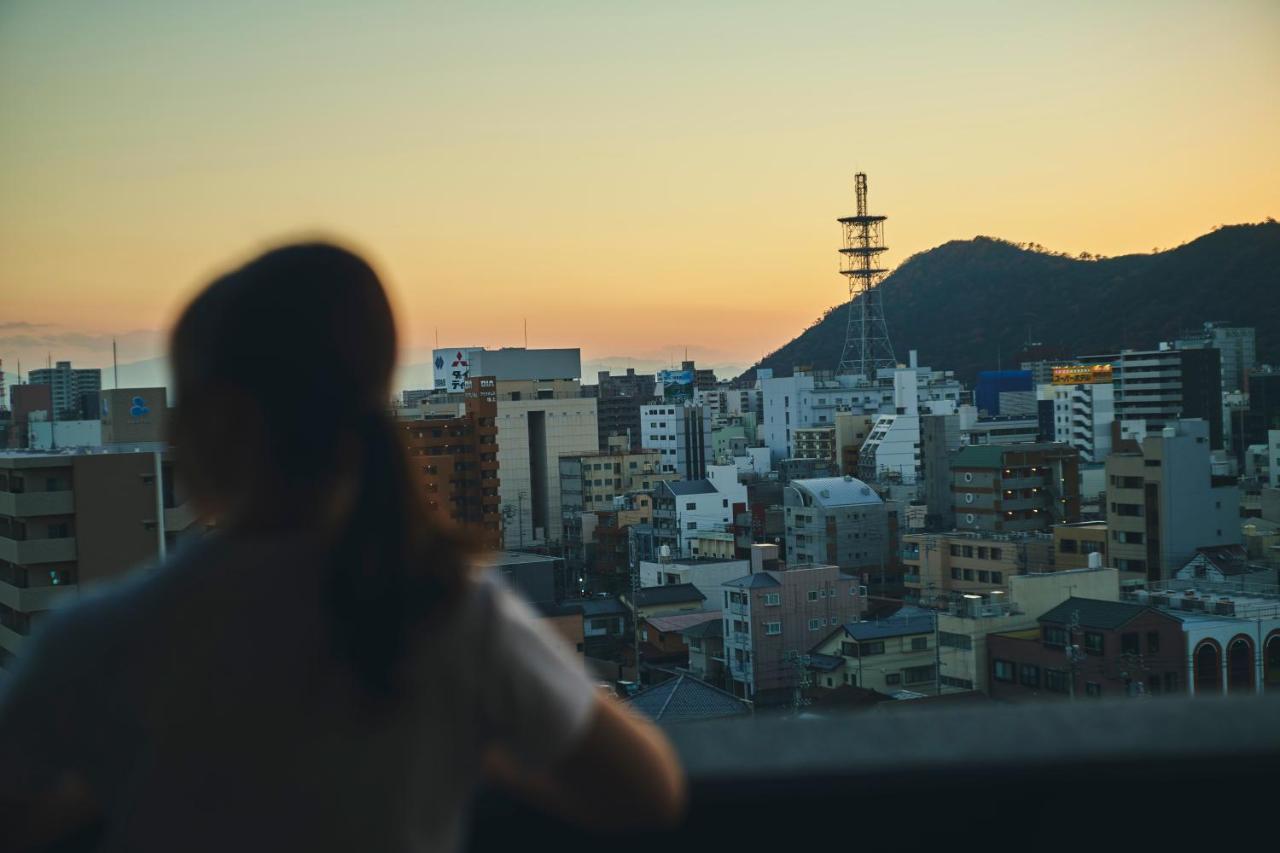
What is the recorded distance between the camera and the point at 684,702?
25.6 ft

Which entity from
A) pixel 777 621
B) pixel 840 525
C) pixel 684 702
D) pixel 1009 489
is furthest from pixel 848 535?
pixel 684 702

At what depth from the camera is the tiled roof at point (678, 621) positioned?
11660 millimetres

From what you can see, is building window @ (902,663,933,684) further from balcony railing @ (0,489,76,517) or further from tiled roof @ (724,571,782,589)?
balcony railing @ (0,489,76,517)

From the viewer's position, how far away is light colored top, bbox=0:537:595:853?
416mm

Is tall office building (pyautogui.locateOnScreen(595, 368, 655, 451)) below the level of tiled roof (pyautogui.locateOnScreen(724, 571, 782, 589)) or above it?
above

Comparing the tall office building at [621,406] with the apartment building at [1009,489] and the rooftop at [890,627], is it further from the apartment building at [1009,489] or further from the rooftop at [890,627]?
the rooftop at [890,627]

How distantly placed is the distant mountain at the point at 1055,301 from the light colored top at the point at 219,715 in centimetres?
3473

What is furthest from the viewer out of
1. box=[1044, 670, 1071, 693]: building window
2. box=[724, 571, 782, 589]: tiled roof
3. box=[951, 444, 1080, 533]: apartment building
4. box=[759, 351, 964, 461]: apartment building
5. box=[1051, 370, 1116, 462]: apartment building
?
box=[759, 351, 964, 461]: apartment building

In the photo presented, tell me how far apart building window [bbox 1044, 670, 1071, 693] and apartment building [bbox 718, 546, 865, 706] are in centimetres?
203

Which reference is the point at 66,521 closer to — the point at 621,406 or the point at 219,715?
the point at 219,715

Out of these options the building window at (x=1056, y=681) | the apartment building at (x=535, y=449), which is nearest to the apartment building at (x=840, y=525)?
the building window at (x=1056, y=681)

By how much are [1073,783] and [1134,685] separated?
27.2ft

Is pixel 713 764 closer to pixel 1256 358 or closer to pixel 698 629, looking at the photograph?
pixel 698 629

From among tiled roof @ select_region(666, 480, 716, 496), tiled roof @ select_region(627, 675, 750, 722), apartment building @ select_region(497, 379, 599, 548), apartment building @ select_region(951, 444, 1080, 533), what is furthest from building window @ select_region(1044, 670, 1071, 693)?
apartment building @ select_region(497, 379, 599, 548)
